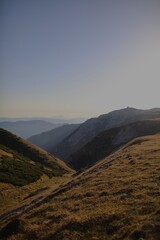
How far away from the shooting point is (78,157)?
13862 centimetres

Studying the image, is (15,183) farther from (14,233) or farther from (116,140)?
(116,140)

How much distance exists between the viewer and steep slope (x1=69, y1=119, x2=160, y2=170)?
422 ft

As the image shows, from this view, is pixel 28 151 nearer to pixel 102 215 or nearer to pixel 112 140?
pixel 102 215

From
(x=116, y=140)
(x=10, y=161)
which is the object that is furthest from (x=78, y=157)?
(x=10, y=161)

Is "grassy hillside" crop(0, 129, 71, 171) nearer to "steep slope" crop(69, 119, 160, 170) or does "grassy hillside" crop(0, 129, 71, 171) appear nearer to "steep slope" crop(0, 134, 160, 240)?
"steep slope" crop(0, 134, 160, 240)

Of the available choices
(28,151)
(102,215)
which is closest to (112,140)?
(28,151)

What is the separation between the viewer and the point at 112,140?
140m

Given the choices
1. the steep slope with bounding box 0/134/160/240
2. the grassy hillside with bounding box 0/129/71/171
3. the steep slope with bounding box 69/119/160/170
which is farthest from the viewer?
the steep slope with bounding box 69/119/160/170

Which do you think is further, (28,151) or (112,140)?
(112,140)

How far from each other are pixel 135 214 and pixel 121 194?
4277mm

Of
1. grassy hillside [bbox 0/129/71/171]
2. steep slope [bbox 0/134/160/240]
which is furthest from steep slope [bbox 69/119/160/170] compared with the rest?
steep slope [bbox 0/134/160/240]

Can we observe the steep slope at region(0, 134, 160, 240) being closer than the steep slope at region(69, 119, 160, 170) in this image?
Yes

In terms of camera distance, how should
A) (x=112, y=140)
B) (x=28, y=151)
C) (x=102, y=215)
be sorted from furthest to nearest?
(x=112, y=140), (x=28, y=151), (x=102, y=215)

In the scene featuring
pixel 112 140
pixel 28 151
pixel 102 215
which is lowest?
pixel 112 140
